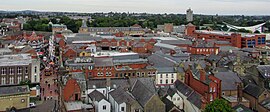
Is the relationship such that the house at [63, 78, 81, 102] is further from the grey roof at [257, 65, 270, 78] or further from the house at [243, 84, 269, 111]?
the grey roof at [257, 65, 270, 78]

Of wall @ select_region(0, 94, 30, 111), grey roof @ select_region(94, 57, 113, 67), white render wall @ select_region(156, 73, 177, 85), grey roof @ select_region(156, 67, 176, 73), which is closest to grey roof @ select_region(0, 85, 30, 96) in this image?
wall @ select_region(0, 94, 30, 111)

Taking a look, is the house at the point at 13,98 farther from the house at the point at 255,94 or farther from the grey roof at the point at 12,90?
the house at the point at 255,94

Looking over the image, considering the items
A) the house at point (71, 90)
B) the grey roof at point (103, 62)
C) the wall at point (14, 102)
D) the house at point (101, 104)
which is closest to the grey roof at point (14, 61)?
the grey roof at point (103, 62)

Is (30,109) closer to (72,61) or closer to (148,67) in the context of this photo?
(72,61)

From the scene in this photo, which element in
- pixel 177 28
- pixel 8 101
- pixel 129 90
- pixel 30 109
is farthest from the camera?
pixel 177 28

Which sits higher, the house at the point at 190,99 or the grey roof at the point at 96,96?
the grey roof at the point at 96,96

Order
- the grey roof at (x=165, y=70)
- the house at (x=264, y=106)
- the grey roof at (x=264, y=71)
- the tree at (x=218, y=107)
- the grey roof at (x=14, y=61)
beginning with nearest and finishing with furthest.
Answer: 1. the tree at (x=218, y=107)
2. the house at (x=264, y=106)
3. the grey roof at (x=264, y=71)
4. the grey roof at (x=165, y=70)
5. the grey roof at (x=14, y=61)

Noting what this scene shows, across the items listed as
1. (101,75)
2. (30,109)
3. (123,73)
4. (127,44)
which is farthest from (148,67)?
(127,44)
